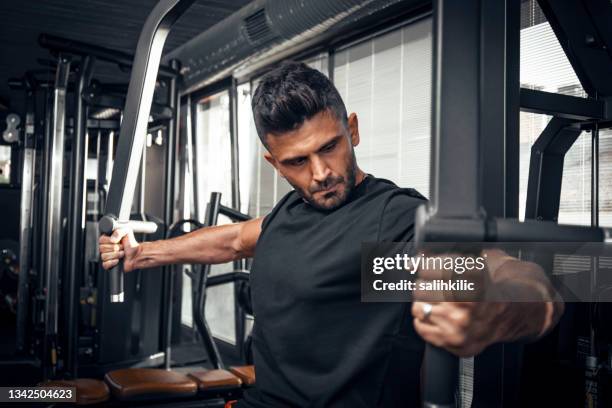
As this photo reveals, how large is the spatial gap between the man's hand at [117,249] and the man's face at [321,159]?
556 millimetres

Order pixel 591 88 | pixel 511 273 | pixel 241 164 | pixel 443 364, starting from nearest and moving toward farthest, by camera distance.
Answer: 1. pixel 443 364
2. pixel 511 273
3. pixel 591 88
4. pixel 241 164

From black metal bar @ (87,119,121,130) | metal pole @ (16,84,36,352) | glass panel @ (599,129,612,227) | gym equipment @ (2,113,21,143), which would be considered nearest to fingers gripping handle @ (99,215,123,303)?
glass panel @ (599,129,612,227)

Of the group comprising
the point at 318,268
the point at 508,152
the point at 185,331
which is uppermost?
the point at 508,152

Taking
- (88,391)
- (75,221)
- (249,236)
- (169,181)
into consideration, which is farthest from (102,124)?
(249,236)

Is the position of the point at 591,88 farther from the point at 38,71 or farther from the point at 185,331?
the point at 185,331

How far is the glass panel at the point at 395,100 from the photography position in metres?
3.21

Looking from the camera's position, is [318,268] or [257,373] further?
[257,373]

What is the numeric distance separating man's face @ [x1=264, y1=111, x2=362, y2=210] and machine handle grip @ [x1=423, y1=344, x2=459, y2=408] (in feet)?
2.36

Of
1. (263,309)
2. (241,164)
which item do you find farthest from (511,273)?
(241,164)

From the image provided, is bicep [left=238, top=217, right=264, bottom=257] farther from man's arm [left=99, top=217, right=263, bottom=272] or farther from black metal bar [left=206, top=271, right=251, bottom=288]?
black metal bar [left=206, top=271, right=251, bottom=288]

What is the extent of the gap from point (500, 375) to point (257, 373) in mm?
561

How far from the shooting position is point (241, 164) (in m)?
5.09

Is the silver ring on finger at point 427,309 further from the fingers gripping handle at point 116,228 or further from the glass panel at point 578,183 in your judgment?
the glass panel at point 578,183

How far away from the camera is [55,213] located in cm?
414
